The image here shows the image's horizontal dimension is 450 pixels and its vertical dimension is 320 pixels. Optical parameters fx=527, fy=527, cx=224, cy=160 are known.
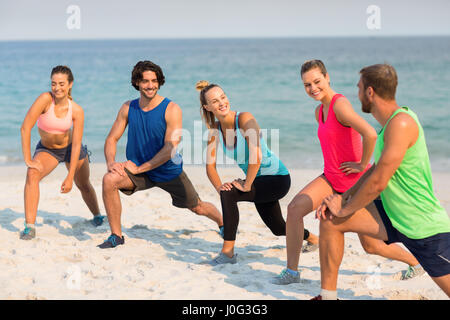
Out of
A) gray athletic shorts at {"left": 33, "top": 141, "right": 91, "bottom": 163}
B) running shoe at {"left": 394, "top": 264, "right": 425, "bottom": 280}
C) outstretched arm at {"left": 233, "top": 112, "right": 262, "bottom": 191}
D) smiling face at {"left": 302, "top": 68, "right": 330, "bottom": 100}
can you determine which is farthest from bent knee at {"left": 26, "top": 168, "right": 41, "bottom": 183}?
running shoe at {"left": 394, "top": 264, "right": 425, "bottom": 280}

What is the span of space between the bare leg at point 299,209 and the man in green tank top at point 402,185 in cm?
73

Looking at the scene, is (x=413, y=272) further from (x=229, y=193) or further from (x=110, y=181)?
(x=110, y=181)

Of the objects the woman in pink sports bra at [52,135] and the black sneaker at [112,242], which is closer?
the black sneaker at [112,242]

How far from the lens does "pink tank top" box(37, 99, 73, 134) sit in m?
5.20

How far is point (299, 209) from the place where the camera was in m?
4.00

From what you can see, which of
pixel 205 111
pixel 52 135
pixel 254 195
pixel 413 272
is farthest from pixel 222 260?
pixel 52 135

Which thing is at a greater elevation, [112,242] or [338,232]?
[338,232]

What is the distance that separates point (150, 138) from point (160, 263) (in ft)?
3.92

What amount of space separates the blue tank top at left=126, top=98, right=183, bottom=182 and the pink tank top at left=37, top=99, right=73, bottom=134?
0.65 metres

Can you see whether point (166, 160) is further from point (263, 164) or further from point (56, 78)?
point (56, 78)

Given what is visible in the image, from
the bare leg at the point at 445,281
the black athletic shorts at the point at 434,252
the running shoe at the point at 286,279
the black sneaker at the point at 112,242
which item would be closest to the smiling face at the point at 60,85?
the black sneaker at the point at 112,242

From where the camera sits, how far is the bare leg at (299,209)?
4.00 meters

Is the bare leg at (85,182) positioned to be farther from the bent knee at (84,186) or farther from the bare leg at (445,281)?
the bare leg at (445,281)

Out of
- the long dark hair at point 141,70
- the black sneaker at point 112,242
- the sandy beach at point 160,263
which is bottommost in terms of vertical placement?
the sandy beach at point 160,263
